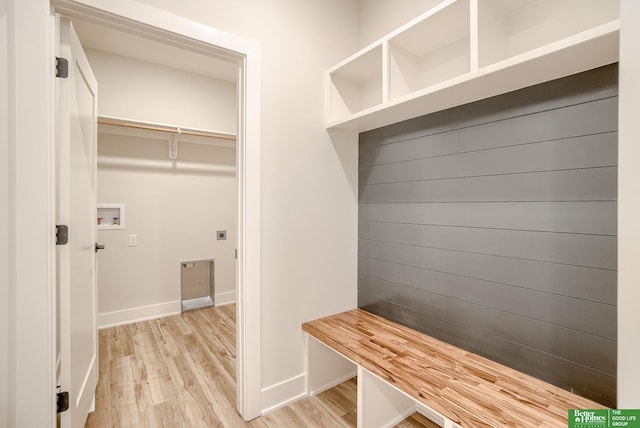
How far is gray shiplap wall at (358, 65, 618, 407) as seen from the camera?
45.7 inches

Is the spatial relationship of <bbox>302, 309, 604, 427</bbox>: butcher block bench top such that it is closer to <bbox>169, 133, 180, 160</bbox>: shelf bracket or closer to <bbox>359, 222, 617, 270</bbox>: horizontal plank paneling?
<bbox>359, 222, 617, 270</bbox>: horizontal plank paneling

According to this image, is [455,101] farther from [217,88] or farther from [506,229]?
[217,88]

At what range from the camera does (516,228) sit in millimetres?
1401

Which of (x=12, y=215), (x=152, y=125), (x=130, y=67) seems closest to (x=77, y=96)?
(x=12, y=215)

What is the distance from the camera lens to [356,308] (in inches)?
89.3

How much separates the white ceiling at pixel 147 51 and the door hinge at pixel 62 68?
4.29 feet

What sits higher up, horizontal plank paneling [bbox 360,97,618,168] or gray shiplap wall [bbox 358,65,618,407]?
horizontal plank paneling [bbox 360,97,618,168]

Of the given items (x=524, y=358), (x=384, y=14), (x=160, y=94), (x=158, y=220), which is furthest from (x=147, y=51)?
(x=524, y=358)

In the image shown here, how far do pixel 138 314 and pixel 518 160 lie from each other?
147 inches

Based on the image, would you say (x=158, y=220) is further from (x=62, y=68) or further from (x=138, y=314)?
(x=62, y=68)

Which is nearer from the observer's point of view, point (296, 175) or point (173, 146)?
point (296, 175)

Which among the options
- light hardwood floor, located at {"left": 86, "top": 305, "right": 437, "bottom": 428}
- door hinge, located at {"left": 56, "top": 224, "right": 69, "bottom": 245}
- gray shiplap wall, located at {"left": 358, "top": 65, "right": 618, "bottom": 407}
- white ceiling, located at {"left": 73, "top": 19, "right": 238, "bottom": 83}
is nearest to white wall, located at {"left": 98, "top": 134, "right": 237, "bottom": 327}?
light hardwood floor, located at {"left": 86, "top": 305, "right": 437, "bottom": 428}

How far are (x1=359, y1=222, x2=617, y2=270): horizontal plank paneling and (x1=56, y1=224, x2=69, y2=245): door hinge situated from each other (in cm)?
176

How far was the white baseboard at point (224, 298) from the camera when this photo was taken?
3.71 m
